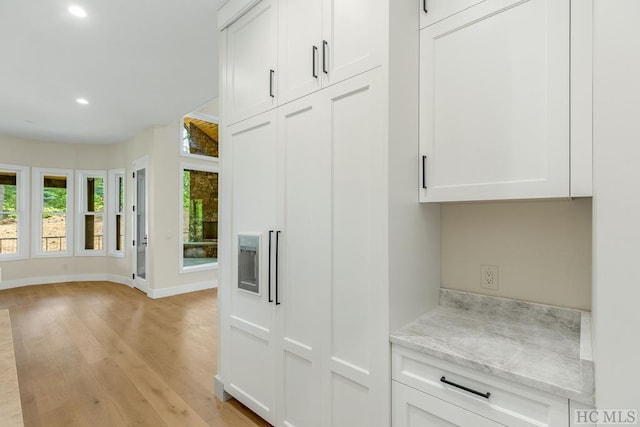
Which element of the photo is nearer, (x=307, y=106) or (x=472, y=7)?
(x=472, y=7)

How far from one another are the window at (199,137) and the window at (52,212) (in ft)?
9.54

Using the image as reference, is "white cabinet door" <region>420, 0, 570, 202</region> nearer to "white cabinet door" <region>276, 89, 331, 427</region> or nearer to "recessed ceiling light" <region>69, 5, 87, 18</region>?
"white cabinet door" <region>276, 89, 331, 427</region>

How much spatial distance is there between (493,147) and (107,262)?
7.65 m

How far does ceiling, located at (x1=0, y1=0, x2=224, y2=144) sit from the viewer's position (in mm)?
2434

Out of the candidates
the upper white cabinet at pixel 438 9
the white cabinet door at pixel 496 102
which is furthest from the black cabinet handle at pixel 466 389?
the upper white cabinet at pixel 438 9

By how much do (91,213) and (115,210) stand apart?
1.69ft

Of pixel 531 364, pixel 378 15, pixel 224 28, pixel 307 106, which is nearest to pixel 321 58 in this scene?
pixel 307 106

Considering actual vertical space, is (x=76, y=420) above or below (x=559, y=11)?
below

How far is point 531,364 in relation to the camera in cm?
114

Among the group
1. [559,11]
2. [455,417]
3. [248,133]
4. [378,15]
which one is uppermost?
[378,15]

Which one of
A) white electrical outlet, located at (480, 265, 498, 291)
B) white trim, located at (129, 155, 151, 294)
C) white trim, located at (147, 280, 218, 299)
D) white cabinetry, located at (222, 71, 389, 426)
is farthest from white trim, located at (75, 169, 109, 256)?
white electrical outlet, located at (480, 265, 498, 291)

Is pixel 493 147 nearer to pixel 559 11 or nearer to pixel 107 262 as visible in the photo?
pixel 559 11

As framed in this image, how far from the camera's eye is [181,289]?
5.67 metres
